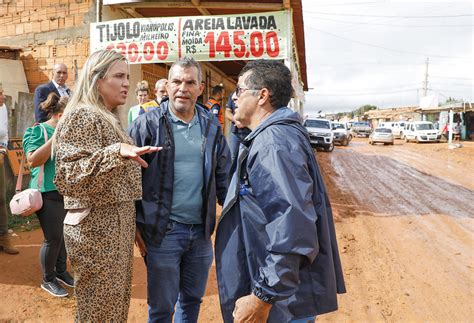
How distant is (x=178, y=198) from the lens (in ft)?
7.79

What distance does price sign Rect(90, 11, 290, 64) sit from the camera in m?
6.23

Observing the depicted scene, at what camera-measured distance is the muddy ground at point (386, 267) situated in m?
3.47

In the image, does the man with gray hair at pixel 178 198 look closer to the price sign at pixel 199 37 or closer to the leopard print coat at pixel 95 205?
the leopard print coat at pixel 95 205

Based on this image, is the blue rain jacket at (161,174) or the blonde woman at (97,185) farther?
the blue rain jacket at (161,174)

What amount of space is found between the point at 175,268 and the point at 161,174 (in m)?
0.60

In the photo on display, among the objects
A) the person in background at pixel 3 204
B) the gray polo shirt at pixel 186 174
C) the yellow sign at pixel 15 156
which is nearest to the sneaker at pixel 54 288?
the person in background at pixel 3 204

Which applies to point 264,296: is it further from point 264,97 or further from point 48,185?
point 48,185

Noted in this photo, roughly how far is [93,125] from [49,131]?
1631 millimetres

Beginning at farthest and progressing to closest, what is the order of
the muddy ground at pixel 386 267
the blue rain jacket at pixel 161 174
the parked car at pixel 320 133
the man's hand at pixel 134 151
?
the parked car at pixel 320 133, the muddy ground at pixel 386 267, the blue rain jacket at pixel 161 174, the man's hand at pixel 134 151

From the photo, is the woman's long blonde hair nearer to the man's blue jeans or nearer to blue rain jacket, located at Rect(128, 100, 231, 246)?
blue rain jacket, located at Rect(128, 100, 231, 246)

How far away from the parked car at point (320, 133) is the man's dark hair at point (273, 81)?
17.9 m

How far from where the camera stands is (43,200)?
3314 millimetres

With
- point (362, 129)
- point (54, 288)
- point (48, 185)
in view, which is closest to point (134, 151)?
point (48, 185)

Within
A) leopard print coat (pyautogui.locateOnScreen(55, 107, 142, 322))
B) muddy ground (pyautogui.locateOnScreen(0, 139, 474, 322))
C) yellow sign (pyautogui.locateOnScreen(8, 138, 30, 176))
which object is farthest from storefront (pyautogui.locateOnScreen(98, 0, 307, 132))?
leopard print coat (pyautogui.locateOnScreen(55, 107, 142, 322))
